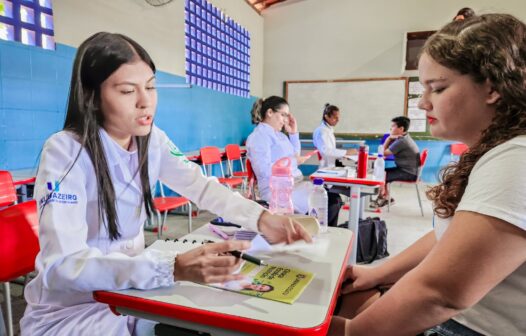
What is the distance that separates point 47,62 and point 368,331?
10.2 ft

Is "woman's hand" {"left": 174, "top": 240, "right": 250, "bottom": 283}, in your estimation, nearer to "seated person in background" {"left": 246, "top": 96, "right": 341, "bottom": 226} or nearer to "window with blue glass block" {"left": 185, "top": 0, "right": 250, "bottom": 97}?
"seated person in background" {"left": 246, "top": 96, "right": 341, "bottom": 226}

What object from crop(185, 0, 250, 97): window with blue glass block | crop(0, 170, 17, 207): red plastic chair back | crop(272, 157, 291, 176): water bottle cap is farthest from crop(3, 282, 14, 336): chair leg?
crop(185, 0, 250, 97): window with blue glass block

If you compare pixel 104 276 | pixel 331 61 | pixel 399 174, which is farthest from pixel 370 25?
pixel 104 276

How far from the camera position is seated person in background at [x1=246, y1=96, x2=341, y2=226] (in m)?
2.80

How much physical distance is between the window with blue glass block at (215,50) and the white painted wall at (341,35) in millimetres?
995

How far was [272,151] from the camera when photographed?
318 cm

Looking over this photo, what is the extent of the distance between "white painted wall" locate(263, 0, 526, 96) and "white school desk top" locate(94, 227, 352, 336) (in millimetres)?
6680

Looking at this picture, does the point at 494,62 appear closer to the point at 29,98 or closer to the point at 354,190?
the point at 354,190

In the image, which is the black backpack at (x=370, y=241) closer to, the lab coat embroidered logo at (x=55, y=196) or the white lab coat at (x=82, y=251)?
the white lab coat at (x=82, y=251)

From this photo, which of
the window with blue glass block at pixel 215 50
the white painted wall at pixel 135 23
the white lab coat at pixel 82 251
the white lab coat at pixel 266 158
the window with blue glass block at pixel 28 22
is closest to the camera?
the white lab coat at pixel 82 251

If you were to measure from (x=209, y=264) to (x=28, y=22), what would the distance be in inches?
110

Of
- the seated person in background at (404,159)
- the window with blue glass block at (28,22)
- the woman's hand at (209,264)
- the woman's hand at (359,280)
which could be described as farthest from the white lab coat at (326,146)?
the woman's hand at (209,264)

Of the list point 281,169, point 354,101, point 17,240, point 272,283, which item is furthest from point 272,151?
→ point 354,101

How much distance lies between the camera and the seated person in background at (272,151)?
2.80 m
